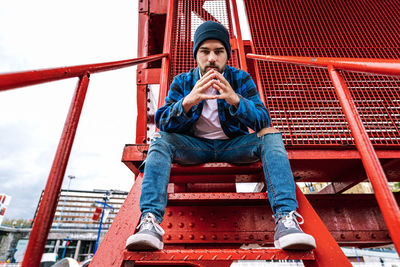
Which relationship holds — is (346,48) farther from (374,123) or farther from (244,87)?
A: (244,87)

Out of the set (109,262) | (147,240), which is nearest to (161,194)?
(147,240)

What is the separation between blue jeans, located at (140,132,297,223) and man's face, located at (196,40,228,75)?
0.63 meters

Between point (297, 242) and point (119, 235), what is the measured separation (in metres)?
0.91

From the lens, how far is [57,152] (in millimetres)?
733

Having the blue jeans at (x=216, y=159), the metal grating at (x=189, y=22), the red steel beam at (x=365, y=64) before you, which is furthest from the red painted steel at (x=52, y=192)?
the metal grating at (x=189, y=22)

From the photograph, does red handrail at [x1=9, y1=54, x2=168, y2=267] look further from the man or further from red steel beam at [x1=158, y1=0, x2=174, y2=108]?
red steel beam at [x1=158, y1=0, x2=174, y2=108]

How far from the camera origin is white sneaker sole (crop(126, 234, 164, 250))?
957 millimetres

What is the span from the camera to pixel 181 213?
70.1 inches

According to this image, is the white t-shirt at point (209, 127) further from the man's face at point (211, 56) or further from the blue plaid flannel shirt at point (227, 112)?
the man's face at point (211, 56)

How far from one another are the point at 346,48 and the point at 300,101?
127cm

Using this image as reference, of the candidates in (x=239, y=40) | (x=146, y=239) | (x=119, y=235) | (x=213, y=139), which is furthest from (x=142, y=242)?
(x=239, y=40)

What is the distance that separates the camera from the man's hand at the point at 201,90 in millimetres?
1307

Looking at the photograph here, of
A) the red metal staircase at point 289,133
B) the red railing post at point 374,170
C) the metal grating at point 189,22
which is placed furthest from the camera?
the metal grating at point 189,22

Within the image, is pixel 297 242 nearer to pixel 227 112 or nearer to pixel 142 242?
pixel 142 242
